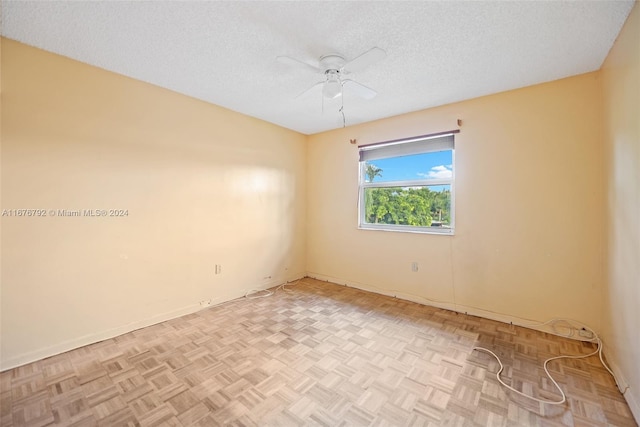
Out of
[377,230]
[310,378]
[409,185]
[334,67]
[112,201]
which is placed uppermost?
[334,67]

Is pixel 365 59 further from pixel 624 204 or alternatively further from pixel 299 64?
pixel 624 204

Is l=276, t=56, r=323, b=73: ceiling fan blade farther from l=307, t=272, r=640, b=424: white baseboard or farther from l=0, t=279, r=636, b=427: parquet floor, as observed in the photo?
l=307, t=272, r=640, b=424: white baseboard

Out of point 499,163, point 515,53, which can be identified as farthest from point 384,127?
point 515,53

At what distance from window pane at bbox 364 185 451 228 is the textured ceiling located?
47.8 inches

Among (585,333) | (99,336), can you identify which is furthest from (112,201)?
(585,333)

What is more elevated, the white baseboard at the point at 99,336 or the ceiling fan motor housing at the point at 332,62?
the ceiling fan motor housing at the point at 332,62

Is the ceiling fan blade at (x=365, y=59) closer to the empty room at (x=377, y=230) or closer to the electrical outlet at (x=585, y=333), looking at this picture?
the empty room at (x=377, y=230)

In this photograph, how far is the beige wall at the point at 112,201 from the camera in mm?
2031

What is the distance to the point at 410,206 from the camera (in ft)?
11.7

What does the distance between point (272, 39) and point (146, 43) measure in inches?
37.9

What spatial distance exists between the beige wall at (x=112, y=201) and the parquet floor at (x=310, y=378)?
325 mm

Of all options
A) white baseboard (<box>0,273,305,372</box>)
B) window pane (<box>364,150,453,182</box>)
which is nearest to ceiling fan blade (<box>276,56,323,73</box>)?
window pane (<box>364,150,453,182</box>)

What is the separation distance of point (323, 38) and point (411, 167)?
2112 mm

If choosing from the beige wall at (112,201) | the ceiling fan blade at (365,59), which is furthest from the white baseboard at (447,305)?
the ceiling fan blade at (365,59)
